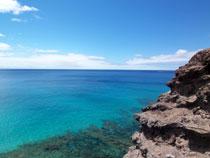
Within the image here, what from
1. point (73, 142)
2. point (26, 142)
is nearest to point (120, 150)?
point (73, 142)

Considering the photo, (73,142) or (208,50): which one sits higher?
(208,50)

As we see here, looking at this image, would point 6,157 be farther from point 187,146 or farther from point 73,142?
point 187,146

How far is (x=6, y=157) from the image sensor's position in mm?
23469

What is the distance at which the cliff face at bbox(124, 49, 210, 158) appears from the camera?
11.0 metres

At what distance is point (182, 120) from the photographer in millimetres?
12391

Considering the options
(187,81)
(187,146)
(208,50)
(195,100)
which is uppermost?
(208,50)

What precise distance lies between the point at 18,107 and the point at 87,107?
1650 cm

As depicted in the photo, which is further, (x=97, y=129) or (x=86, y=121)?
(x=86, y=121)

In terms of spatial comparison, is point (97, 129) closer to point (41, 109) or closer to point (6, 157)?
point (6, 157)

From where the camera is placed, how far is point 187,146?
1120 cm

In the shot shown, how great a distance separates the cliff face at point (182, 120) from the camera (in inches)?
433

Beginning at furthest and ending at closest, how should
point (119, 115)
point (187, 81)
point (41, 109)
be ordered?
point (41, 109)
point (119, 115)
point (187, 81)

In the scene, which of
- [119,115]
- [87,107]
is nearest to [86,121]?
[119,115]

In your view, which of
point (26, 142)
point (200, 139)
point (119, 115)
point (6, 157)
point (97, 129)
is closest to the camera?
point (200, 139)
